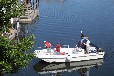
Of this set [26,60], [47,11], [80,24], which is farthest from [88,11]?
[26,60]

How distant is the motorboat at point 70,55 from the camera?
28719 millimetres

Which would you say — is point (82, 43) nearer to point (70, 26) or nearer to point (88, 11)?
point (70, 26)

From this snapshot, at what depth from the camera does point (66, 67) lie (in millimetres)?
29109

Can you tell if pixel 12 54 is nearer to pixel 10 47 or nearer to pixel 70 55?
pixel 10 47

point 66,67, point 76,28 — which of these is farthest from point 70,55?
point 76,28

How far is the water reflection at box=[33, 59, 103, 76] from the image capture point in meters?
28.1

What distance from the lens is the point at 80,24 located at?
47906mm

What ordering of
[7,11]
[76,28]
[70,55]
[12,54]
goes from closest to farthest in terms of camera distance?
[12,54] → [7,11] → [70,55] → [76,28]

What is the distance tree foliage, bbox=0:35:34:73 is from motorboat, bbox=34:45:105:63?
15.0 m

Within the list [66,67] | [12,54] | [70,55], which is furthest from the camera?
[66,67]

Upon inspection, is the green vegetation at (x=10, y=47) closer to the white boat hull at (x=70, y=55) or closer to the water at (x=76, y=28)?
the water at (x=76, y=28)

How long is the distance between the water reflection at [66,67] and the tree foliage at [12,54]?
1446 cm

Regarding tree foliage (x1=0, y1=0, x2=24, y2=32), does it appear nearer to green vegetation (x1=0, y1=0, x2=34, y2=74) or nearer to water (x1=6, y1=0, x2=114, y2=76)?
green vegetation (x1=0, y1=0, x2=34, y2=74)

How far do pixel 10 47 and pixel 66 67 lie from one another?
1701 cm
